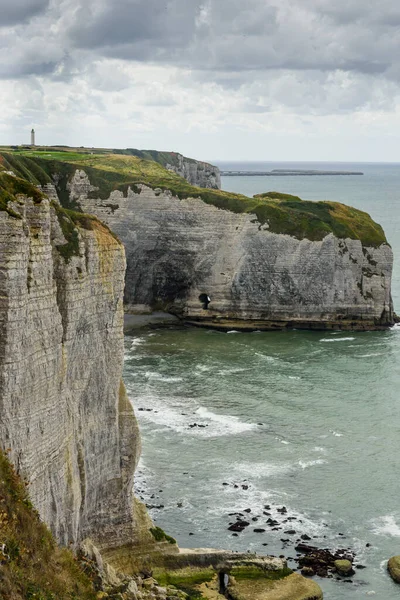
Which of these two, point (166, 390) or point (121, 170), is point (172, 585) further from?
point (121, 170)

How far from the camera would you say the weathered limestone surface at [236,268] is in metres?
112

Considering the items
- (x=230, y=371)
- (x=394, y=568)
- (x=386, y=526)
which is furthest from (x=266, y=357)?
(x=394, y=568)

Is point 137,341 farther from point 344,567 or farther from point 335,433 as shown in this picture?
point 344,567

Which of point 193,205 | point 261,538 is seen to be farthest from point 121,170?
point 261,538

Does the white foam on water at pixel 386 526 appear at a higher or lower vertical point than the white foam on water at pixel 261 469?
lower

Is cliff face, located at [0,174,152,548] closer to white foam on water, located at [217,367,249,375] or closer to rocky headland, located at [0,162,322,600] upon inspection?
rocky headland, located at [0,162,322,600]

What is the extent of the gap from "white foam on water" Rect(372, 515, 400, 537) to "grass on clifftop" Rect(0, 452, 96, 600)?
78.4 feet

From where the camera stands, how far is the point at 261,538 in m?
51.6

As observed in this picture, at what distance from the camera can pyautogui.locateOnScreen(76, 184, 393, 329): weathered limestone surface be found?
112 meters

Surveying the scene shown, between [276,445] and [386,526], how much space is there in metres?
13.9

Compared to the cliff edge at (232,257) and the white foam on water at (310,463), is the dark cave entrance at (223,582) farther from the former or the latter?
the cliff edge at (232,257)

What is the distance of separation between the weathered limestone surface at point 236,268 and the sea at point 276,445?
10986mm

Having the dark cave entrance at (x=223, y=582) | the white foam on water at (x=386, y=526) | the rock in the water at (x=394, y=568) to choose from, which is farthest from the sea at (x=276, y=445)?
the dark cave entrance at (x=223, y=582)

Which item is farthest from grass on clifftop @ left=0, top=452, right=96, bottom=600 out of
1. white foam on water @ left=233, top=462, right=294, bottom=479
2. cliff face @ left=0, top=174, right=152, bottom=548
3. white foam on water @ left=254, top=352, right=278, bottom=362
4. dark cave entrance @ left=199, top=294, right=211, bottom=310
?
dark cave entrance @ left=199, top=294, right=211, bottom=310
